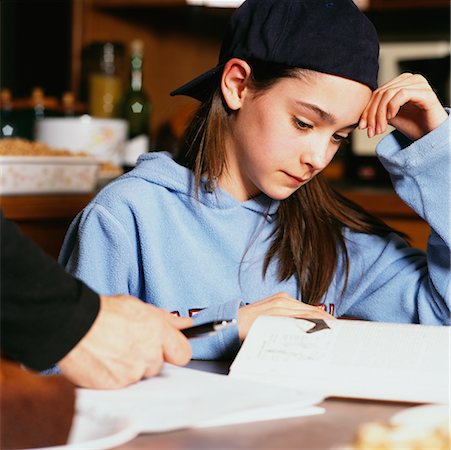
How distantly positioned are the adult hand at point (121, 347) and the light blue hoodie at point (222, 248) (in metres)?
0.38

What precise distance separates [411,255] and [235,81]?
0.41 meters

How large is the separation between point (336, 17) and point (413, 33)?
76.1 inches

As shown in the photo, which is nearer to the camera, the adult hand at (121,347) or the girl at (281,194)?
the adult hand at (121,347)

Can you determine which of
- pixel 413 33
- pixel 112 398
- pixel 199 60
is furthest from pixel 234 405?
pixel 199 60

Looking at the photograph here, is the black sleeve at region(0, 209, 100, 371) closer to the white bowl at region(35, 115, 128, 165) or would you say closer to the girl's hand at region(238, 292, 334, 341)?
the girl's hand at region(238, 292, 334, 341)

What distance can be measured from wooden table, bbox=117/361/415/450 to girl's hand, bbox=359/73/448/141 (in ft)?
2.00

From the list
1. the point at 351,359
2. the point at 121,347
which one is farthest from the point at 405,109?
the point at 121,347

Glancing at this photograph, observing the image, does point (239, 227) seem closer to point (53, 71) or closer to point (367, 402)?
point (367, 402)

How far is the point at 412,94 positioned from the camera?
4.71ft

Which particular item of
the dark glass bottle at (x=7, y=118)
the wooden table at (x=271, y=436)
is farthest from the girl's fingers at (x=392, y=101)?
the dark glass bottle at (x=7, y=118)

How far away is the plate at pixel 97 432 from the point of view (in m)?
0.77

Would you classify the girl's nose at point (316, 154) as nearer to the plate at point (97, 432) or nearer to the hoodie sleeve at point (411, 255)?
the hoodie sleeve at point (411, 255)

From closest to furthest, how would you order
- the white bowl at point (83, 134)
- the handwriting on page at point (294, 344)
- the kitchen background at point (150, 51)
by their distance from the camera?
the handwriting on page at point (294, 344) → the white bowl at point (83, 134) → the kitchen background at point (150, 51)

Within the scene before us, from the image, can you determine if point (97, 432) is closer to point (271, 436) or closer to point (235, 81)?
point (271, 436)
